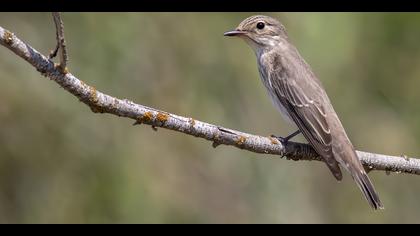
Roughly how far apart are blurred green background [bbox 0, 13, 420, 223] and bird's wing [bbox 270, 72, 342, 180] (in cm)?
113

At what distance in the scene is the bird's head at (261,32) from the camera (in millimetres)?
7086

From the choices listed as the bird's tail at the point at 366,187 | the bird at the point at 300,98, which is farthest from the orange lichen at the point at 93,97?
the bird's tail at the point at 366,187

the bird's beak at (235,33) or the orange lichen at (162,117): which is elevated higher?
the bird's beak at (235,33)

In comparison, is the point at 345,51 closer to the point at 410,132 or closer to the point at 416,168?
the point at 410,132

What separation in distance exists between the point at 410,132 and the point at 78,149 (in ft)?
11.7

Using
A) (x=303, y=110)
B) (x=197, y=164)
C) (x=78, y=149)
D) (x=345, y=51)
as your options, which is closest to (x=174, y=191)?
(x=197, y=164)

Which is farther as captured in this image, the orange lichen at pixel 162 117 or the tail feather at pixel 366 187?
the tail feather at pixel 366 187

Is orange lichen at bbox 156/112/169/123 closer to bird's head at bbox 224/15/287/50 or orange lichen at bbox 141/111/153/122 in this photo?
orange lichen at bbox 141/111/153/122

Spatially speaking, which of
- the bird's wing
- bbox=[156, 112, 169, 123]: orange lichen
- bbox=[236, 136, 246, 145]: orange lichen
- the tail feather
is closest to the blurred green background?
the bird's wing

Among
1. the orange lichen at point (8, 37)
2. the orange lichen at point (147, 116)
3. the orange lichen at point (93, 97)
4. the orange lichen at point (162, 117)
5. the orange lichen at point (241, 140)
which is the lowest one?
the orange lichen at point (241, 140)

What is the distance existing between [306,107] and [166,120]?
1980 mm

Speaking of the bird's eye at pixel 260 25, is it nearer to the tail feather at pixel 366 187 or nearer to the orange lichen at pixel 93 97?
the tail feather at pixel 366 187

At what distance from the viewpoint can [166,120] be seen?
499 centimetres

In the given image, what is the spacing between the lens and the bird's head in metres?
7.09
